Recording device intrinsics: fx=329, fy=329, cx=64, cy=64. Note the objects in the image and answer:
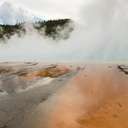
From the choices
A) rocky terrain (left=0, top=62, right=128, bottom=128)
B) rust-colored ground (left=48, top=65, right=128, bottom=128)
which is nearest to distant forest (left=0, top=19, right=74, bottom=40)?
rocky terrain (left=0, top=62, right=128, bottom=128)

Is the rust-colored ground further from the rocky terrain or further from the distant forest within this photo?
the distant forest

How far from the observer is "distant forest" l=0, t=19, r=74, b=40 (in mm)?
124812

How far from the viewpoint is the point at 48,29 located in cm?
12706

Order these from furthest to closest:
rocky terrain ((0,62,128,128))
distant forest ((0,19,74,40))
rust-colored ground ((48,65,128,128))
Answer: distant forest ((0,19,74,40)) < rocky terrain ((0,62,128,128)) < rust-colored ground ((48,65,128,128))

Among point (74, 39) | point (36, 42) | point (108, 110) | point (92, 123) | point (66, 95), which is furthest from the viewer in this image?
point (36, 42)

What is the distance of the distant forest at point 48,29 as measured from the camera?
124812 millimetres

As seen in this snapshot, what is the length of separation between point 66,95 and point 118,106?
4.55 metres

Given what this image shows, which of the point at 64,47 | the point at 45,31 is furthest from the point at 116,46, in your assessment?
the point at 45,31

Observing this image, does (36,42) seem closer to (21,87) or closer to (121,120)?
(21,87)

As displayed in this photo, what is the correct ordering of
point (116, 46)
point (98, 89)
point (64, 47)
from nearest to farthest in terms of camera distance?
point (98, 89), point (116, 46), point (64, 47)

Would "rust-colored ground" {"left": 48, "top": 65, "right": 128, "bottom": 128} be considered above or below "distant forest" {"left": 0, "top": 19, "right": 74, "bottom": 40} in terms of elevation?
above

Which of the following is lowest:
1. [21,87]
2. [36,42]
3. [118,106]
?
[36,42]

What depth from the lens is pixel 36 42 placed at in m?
132

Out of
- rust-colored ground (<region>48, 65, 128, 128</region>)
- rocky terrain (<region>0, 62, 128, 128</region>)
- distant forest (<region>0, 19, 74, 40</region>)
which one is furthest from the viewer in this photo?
distant forest (<region>0, 19, 74, 40</region>)
